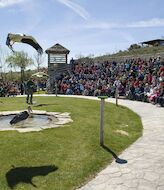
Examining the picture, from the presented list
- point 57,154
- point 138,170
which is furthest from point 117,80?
point 138,170

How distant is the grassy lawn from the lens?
711cm

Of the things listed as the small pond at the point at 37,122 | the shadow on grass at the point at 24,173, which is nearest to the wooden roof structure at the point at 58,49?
the small pond at the point at 37,122

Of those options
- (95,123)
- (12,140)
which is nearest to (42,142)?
(12,140)

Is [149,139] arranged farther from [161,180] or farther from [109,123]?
[161,180]

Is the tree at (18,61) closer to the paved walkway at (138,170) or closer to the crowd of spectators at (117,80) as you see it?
the crowd of spectators at (117,80)

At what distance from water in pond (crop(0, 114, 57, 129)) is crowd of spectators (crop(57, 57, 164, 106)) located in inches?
310

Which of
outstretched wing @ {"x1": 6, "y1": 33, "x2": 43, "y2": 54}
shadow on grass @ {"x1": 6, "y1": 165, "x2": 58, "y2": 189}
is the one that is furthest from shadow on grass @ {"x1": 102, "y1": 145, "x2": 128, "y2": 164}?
outstretched wing @ {"x1": 6, "y1": 33, "x2": 43, "y2": 54}

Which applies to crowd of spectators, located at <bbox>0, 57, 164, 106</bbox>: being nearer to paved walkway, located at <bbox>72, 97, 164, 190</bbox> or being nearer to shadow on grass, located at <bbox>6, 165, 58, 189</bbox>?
paved walkway, located at <bbox>72, 97, 164, 190</bbox>

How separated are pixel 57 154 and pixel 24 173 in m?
1.38

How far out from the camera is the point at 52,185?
6867 millimetres

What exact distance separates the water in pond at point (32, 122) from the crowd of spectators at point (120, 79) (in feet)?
25.8

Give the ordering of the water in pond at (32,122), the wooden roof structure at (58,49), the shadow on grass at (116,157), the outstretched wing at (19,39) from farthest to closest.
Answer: the wooden roof structure at (58,49) → the water in pond at (32,122) → the outstretched wing at (19,39) → the shadow on grass at (116,157)

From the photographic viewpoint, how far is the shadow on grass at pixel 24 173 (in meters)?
7.04

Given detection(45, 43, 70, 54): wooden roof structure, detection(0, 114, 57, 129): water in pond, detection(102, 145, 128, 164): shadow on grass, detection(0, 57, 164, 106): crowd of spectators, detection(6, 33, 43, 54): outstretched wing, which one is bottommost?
detection(102, 145, 128, 164): shadow on grass
